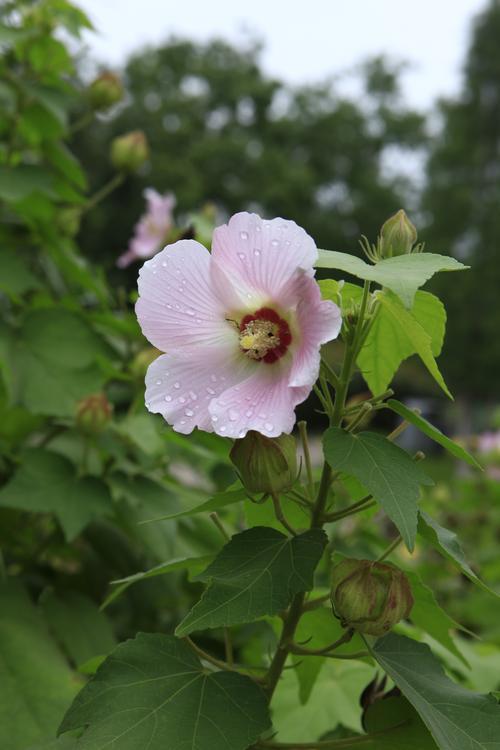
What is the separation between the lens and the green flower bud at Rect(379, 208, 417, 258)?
74 centimetres

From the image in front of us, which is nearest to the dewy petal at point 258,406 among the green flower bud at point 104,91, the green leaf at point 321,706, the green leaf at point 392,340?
the green leaf at point 392,340

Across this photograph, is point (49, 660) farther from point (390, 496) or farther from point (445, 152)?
point (445, 152)

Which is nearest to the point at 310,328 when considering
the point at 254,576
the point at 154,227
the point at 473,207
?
the point at 254,576

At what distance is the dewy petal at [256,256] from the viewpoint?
0.66 meters

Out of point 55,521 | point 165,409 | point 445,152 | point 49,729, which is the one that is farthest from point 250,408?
point 445,152

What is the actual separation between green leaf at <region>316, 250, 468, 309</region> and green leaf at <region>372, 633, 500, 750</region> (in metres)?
0.29

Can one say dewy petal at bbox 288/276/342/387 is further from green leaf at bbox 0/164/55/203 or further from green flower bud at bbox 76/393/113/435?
green leaf at bbox 0/164/55/203

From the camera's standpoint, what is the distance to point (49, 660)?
116cm

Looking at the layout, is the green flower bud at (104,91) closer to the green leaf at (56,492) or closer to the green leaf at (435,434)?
the green leaf at (56,492)

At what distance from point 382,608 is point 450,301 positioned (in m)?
17.9

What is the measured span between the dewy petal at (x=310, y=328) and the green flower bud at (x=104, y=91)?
1413mm

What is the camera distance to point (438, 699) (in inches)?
26.2

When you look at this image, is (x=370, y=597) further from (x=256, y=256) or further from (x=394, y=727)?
(x=256, y=256)

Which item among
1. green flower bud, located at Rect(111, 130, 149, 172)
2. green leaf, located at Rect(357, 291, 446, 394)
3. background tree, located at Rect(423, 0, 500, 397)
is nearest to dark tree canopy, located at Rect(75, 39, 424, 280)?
background tree, located at Rect(423, 0, 500, 397)
